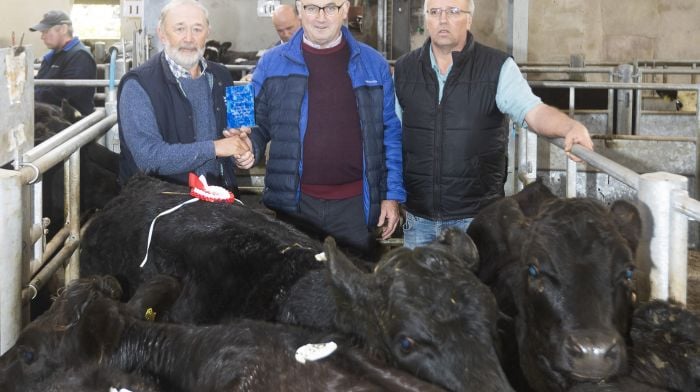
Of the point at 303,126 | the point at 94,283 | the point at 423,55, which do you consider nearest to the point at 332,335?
the point at 94,283

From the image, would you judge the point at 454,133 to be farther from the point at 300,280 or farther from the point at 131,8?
the point at 131,8

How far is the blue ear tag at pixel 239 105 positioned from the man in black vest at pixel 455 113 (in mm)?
843

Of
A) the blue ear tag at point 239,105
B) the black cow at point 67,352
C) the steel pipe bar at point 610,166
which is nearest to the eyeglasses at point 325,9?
the blue ear tag at point 239,105

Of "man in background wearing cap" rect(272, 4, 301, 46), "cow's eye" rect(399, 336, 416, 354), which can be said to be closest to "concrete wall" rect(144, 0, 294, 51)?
"man in background wearing cap" rect(272, 4, 301, 46)

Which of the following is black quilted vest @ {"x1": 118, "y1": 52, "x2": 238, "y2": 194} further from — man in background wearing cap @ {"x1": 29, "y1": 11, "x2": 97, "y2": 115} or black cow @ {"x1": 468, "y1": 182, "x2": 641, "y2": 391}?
man in background wearing cap @ {"x1": 29, "y1": 11, "x2": 97, "y2": 115}

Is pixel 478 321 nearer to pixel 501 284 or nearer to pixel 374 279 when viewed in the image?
pixel 374 279

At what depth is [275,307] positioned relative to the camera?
3.29 m

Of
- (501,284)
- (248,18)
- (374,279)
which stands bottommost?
(501,284)

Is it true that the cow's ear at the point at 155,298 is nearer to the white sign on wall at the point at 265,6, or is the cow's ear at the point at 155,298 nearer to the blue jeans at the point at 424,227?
the blue jeans at the point at 424,227

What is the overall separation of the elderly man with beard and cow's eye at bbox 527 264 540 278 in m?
1.53

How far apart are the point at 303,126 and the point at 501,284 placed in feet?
4.18

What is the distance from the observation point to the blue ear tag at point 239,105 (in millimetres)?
4414

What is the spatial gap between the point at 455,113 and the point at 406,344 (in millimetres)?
2162

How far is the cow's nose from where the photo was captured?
2898 mm
